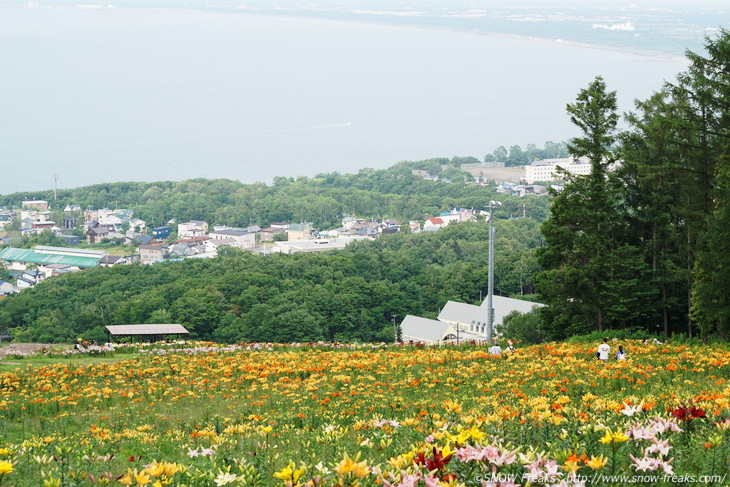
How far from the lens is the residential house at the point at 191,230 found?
430 feet

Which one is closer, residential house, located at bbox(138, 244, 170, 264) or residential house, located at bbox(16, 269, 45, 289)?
residential house, located at bbox(16, 269, 45, 289)

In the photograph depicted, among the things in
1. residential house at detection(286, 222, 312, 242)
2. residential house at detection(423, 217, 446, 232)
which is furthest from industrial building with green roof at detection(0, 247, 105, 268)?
residential house at detection(423, 217, 446, 232)

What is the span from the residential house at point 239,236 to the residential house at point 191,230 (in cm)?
340

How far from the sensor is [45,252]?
116 meters

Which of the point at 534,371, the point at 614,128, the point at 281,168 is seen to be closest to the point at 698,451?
the point at 534,371

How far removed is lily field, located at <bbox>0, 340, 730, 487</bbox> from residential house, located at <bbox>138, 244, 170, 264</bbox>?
96.2 meters

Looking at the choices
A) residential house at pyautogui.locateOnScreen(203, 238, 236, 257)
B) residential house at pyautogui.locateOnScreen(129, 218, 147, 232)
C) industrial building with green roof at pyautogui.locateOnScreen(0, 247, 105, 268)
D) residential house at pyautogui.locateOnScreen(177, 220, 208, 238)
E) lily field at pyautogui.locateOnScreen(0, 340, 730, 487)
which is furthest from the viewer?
residential house at pyautogui.locateOnScreen(129, 218, 147, 232)

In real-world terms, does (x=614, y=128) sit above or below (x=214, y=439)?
above

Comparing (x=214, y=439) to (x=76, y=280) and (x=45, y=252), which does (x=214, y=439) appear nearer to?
(x=76, y=280)

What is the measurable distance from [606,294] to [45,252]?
102446mm

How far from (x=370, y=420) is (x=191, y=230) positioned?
127 m

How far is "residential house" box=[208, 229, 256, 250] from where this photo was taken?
408 ft

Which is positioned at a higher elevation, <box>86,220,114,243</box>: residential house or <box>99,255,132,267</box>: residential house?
<box>86,220,114,243</box>: residential house

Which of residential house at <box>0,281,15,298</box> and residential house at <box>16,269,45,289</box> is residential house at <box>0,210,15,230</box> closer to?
residential house at <box>16,269,45,289</box>
